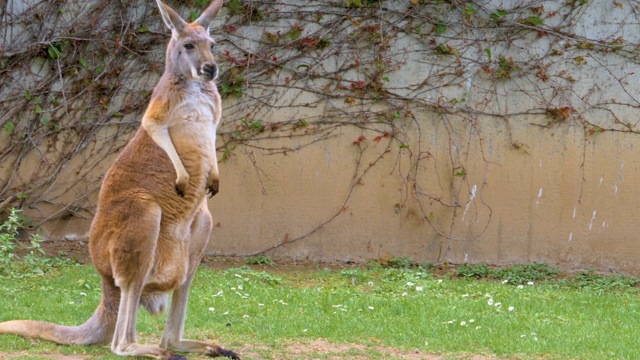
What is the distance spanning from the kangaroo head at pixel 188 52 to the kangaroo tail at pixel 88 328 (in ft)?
4.31

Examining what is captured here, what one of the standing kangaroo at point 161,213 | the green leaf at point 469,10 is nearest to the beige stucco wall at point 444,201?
the green leaf at point 469,10

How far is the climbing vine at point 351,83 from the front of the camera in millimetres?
9633

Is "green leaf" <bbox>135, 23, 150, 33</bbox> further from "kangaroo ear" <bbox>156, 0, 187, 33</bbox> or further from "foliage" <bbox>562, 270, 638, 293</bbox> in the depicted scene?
"foliage" <bbox>562, 270, 638, 293</bbox>

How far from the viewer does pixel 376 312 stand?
24.0 ft

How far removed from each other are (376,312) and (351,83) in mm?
3199

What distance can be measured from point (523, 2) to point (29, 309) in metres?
5.82

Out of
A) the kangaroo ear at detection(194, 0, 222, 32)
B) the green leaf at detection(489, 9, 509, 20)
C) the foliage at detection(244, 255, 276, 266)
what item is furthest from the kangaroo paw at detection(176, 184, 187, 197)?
the green leaf at detection(489, 9, 509, 20)

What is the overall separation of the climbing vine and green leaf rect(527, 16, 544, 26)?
0.01 metres

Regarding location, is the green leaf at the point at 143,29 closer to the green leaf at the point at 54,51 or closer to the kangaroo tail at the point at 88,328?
the green leaf at the point at 54,51

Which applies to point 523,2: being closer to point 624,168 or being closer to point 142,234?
point 624,168

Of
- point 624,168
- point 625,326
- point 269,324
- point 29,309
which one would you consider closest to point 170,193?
point 269,324

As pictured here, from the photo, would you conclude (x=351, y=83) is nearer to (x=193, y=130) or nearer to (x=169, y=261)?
(x=193, y=130)

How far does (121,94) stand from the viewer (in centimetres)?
971

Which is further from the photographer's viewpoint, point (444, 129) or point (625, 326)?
point (444, 129)
